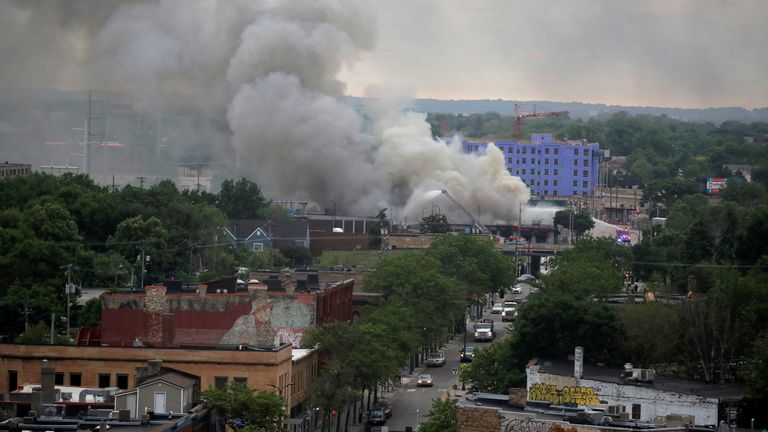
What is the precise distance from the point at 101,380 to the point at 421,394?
15.3 metres

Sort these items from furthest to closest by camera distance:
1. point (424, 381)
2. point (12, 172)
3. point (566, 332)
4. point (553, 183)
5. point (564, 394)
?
point (553, 183) → point (12, 172) → point (424, 381) → point (566, 332) → point (564, 394)

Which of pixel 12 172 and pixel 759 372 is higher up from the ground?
pixel 12 172

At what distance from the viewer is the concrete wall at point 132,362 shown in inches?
2061

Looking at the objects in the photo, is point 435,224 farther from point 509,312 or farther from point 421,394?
point 421,394

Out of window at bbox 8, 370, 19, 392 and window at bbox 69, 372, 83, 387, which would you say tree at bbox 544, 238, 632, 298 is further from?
window at bbox 8, 370, 19, 392

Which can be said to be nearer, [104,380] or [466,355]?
[104,380]

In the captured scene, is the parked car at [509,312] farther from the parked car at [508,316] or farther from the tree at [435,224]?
the tree at [435,224]

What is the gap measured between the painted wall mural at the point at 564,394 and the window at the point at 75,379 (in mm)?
12404

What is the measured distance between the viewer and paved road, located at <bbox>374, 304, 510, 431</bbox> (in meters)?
59.3

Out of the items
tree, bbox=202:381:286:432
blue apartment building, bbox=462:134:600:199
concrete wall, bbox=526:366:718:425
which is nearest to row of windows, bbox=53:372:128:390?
tree, bbox=202:381:286:432

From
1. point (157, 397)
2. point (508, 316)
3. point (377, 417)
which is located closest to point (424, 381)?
point (377, 417)

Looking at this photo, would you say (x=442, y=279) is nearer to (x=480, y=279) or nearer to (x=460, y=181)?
(x=480, y=279)

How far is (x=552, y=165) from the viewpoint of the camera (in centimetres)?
19675

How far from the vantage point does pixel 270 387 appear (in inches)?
2058
